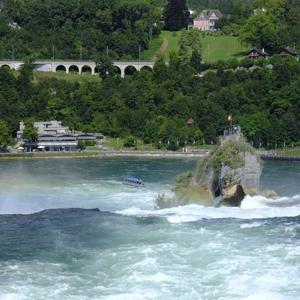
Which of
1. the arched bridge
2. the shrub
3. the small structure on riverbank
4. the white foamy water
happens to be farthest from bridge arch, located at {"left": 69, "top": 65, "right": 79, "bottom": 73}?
the white foamy water

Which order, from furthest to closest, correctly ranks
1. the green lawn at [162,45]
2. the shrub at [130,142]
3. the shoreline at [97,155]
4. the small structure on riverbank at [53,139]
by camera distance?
1. the green lawn at [162,45]
2. the shrub at [130,142]
3. the small structure on riverbank at [53,139]
4. the shoreline at [97,155]

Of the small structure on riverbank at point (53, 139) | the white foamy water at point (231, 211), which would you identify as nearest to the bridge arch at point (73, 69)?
the small structure on riverbank at point (53, 139)

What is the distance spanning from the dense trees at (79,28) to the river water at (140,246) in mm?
47814

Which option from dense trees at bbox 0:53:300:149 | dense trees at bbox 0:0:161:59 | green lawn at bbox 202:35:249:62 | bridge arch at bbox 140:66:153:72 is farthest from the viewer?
dense trees at bbox 0:0:161:59

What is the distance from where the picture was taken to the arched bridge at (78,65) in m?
98.1

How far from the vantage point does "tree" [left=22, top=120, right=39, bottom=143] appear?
7950 centimetres

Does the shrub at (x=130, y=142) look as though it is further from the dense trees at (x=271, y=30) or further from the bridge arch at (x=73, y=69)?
the dense trees at (x=271, y=30)

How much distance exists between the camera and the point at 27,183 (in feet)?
194

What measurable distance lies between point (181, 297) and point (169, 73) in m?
65.6

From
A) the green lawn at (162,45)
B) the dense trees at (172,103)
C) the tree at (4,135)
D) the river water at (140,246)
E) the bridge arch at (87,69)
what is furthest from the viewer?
the green lawn at (162,45)

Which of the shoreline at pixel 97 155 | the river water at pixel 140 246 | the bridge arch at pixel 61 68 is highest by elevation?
the bridge arch at pixel 61 68

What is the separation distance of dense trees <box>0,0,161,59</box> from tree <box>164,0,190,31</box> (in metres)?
2.93

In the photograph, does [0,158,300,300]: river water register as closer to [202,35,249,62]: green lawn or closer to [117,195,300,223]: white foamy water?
[117,195,300,223]: white foamy water

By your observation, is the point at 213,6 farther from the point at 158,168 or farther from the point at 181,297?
the point at 181,297
